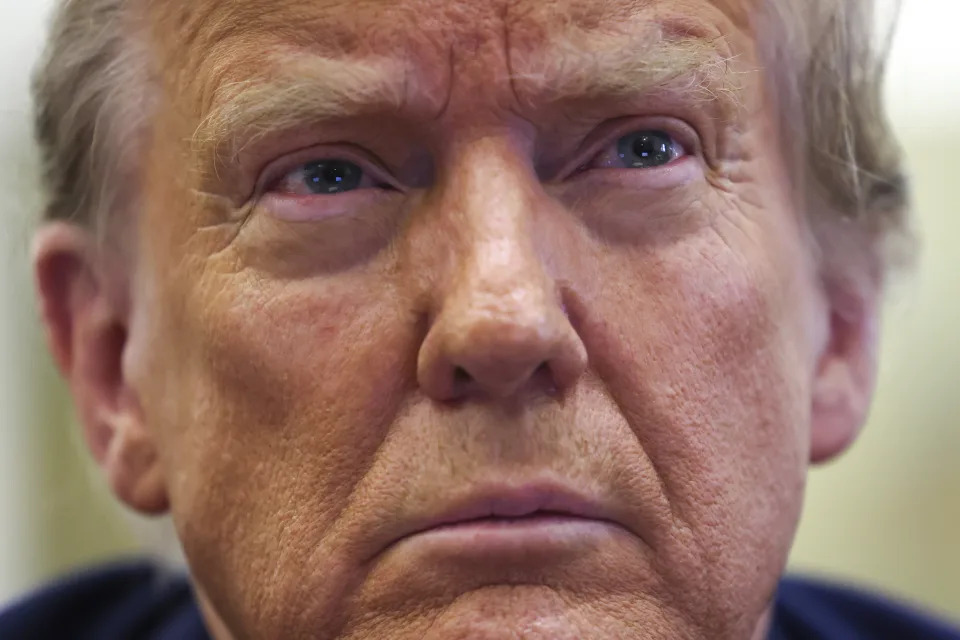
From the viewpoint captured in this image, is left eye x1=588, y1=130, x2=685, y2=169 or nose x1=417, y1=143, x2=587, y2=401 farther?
left eye x1=588, y1=130, x2=685, y2=169

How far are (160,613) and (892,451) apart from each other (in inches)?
57.4

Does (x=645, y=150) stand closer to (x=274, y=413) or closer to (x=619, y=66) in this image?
(x=619, y=66)

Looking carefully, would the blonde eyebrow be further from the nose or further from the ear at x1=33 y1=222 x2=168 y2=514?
the ear at x1=33 y1=222 x2=168 y2=514

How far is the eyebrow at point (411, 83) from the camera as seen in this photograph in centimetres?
75

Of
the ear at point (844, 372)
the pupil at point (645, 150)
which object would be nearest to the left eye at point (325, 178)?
the pupil at point (645, 150)

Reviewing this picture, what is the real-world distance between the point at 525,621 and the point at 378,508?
14 cm

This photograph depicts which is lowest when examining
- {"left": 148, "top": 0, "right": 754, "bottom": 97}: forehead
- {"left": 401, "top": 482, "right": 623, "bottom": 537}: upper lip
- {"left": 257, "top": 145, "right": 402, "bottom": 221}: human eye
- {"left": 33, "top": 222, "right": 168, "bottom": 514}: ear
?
{"left": 33, "top": 222, "right": 168, "bottom": 514}: ear

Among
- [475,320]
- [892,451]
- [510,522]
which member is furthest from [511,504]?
[892,451]

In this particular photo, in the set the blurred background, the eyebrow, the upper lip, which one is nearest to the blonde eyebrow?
the eyebrow

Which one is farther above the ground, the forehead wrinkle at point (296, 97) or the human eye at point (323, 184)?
the forehead wrinkle at point (296, 97)

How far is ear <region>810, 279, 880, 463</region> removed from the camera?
1.00 meters

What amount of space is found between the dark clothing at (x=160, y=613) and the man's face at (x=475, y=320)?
49 centimetres

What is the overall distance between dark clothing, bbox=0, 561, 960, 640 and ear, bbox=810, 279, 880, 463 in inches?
14.5

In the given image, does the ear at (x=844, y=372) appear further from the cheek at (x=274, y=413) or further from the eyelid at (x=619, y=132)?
the cheek at (x=274, y=413)
